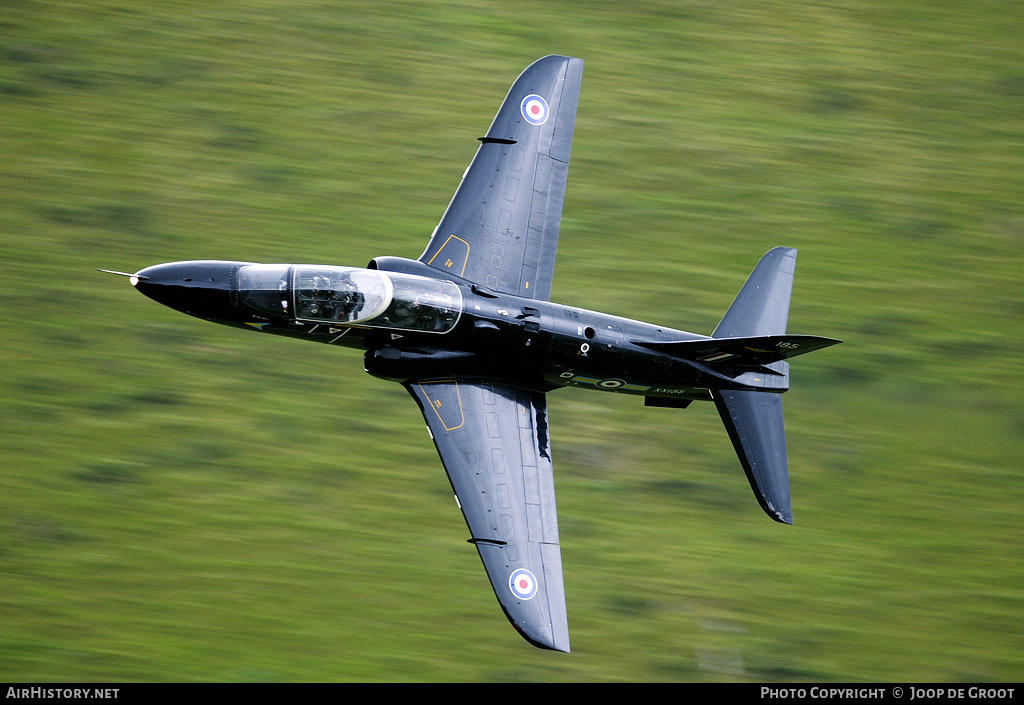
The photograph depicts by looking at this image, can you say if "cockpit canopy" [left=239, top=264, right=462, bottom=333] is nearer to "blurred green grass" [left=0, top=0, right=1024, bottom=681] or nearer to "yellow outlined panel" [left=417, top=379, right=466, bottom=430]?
"yellow outlined panel" [left=417, top=379, right=466, bottom=430]

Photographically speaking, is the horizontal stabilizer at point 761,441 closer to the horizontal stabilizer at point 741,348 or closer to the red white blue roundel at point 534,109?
the horizontal stabilizer at point 741,348

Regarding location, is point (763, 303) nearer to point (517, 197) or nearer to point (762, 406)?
point (762, 406)

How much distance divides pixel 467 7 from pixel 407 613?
12.5 meters

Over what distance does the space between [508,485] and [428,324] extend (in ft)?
8.64

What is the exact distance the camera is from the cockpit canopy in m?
13.1

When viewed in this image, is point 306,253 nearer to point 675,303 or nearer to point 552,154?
point 552,154

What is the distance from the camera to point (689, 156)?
17.9 m

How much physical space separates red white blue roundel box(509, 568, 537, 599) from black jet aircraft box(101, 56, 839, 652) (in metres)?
0.01

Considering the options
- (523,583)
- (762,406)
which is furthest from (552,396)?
(523,583)

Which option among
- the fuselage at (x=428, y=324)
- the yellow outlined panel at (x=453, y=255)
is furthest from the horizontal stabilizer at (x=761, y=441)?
the yellow outlined panel at (x=453, y=255)

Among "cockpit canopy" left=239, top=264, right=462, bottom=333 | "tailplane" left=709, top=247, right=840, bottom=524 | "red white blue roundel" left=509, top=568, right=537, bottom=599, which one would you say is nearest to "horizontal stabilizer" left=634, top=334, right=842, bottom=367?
"tailplane" left=709, top=247, right=840, bottom=524

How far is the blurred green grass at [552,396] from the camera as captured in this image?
13.9 metres

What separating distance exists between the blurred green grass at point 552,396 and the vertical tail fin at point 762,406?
144 cm

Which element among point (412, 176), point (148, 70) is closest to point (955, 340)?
point (412, 176)
